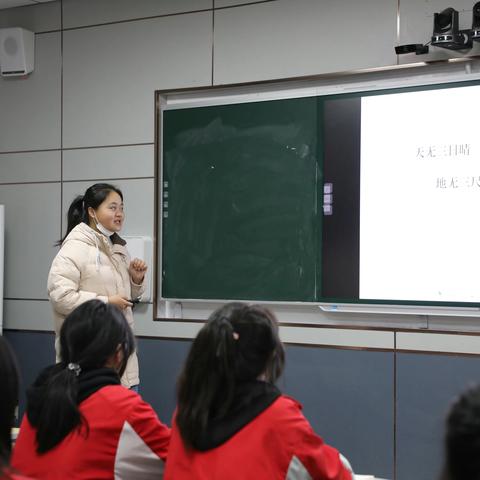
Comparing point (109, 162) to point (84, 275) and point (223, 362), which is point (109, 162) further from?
point (223, 362)

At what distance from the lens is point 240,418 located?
181 cm

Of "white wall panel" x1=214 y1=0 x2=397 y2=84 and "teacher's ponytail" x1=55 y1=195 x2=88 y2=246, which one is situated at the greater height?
"white wall panel" x1=214 y1=0 x2=397 y2=84

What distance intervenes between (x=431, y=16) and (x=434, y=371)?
1965 mm

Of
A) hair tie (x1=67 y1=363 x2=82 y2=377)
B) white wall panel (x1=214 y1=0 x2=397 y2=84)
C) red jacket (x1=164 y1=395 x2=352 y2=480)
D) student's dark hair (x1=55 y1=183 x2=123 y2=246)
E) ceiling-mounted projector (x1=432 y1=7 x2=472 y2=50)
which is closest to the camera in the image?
red jacket (x1=164 y1=395 x2=352 y2=480)

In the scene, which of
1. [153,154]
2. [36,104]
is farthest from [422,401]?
[36,104]

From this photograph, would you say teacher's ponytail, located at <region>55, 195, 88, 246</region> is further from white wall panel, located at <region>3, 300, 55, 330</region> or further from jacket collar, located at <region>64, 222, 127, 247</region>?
white wall panel, located at <region>3, 300, 55, 330</region>

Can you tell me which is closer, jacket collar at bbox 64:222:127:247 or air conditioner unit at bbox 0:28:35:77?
jacket collar at bbox 64:222:127:247

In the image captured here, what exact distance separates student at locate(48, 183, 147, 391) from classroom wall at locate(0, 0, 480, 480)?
0.72 metres

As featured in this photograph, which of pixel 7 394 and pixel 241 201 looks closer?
pixel 7 394

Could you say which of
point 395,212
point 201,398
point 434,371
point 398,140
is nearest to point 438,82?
point 398,140

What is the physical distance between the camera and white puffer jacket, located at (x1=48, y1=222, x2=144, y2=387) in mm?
3838

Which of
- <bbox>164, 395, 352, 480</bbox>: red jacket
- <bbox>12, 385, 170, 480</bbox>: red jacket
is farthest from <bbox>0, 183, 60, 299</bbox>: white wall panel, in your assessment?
<bbox>164, 395, 352, 480</bbox>: red jacket

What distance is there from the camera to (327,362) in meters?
4.28

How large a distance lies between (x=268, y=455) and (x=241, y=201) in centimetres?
288
